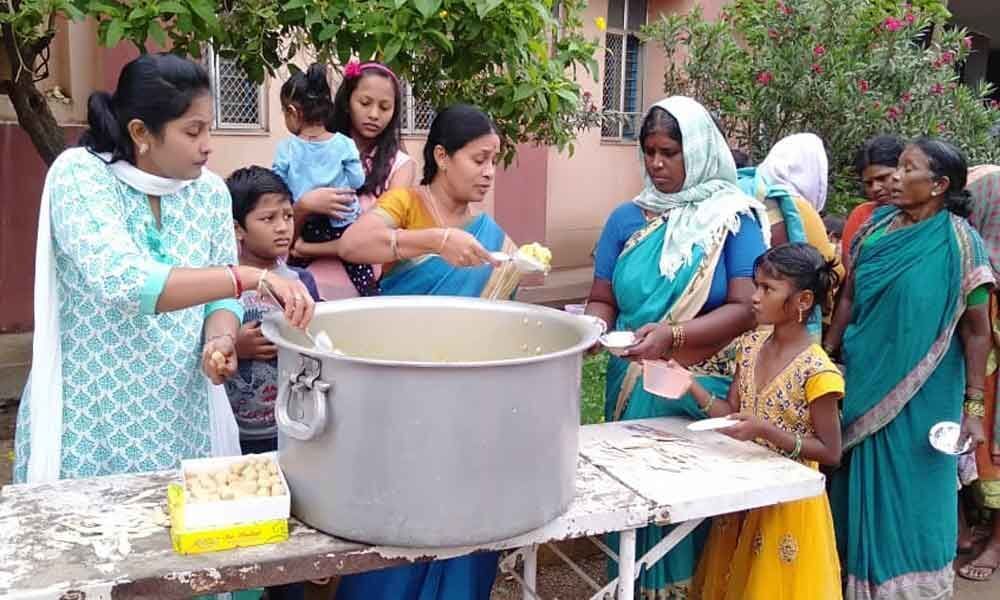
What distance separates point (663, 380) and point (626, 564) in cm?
46

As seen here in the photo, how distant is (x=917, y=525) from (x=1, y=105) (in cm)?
553

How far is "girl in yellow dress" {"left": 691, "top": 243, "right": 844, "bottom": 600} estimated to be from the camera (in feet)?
7.39

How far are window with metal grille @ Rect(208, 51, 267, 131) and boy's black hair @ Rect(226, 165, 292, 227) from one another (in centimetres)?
415

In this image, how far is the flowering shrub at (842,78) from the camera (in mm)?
5121

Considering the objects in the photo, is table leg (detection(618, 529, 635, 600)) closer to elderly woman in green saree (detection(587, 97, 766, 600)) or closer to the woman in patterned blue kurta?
elderly woman in green saree (detection(587, 97, 766, 600))

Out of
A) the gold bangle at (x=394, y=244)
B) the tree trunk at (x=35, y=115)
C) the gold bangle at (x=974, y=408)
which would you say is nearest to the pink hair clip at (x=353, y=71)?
the gold bangle at (x=394, y=244)

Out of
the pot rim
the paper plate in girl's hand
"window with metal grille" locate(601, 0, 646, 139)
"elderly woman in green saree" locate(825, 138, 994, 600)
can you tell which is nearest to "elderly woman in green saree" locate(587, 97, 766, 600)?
the paper plate in girl's hand

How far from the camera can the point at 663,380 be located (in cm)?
214

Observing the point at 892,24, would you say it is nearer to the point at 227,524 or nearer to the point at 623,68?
the point at 227,524

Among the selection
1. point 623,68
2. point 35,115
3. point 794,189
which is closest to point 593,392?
point 794,189

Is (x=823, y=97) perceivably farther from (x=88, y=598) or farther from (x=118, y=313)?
(x=88, y=598)

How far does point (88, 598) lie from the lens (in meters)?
1.39

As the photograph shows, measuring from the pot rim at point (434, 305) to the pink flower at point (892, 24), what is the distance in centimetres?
403

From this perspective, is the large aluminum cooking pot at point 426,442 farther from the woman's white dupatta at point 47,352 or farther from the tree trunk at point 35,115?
the tree trunk at point 35,115
